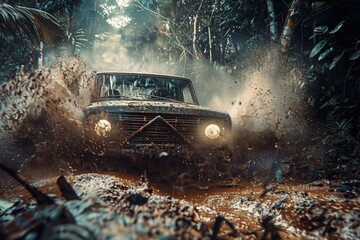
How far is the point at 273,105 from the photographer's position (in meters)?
6.88

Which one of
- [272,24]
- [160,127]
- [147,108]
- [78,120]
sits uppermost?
[272,24]

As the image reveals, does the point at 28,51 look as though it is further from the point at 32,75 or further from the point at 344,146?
Answer: the point at 344,146

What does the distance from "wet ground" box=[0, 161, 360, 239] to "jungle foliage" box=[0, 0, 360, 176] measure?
1683mm

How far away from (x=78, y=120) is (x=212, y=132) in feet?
6.12

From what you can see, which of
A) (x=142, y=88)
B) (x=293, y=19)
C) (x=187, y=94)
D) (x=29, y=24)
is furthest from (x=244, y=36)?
(x=29, y=24)

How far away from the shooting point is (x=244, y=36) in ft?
31.6

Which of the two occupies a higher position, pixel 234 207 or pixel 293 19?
pixel 293 19

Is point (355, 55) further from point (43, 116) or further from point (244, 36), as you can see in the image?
point (244, 36)

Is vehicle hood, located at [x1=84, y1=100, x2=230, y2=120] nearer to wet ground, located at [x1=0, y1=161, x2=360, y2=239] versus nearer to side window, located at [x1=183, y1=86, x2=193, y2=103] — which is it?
wet ground, located at [x1=0, y1=161, x2=360, y2=239]

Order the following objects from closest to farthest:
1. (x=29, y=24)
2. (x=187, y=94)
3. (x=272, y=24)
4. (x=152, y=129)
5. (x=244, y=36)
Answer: (x=152, y=129)
(x=187, y=94)
(x=29, y=24)
(x=272, y=24)
(x=244, y=36)

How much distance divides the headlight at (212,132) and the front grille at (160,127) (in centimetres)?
11

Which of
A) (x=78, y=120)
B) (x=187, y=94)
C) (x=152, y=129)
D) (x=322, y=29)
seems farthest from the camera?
(x=322, y=29)

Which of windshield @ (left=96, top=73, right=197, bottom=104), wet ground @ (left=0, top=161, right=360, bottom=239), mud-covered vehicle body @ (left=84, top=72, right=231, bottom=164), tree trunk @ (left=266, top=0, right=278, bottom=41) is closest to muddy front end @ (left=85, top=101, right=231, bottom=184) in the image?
mud-covered vehicle body @ (left=84, top=72, right=231, bottom=164)

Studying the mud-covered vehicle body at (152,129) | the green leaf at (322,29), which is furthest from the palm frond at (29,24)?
the green leaf at (322,29)
